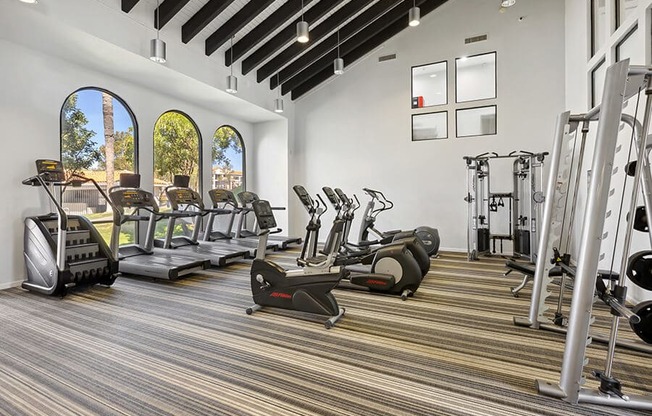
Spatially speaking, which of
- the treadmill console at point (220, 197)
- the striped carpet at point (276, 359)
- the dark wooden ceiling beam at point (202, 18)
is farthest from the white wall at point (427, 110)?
the striped carpet at point (276, 359)

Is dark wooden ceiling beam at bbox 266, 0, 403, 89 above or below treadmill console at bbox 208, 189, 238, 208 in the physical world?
above

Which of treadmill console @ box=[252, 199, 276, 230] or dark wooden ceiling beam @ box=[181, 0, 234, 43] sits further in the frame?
dark wooden ceiling beam @ box=[181, 0, 234, 43]

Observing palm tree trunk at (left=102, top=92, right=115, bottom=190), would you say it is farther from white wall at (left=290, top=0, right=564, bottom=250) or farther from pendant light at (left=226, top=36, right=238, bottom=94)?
white wall at (left=290, top=0, right=564, bottom=250)

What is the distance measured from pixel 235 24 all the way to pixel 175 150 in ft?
9.30

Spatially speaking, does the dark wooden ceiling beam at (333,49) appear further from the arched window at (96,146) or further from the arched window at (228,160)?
the arched window at (96,146)

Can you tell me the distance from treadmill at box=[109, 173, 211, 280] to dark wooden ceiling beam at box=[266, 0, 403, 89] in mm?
3906

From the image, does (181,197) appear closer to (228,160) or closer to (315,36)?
(228,160)

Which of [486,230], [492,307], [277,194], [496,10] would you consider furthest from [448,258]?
[496,10]

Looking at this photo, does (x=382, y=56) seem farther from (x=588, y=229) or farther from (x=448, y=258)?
(x=588, y=229)

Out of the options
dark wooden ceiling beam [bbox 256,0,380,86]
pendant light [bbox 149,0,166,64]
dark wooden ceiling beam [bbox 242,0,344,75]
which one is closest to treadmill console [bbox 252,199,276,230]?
pendant light [bbox 149,0,166,64]

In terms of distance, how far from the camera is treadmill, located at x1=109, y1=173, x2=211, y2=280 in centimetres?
439

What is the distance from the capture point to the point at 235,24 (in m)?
5.62

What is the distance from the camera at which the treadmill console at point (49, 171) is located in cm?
404

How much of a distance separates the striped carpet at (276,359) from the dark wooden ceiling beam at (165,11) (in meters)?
4.13
